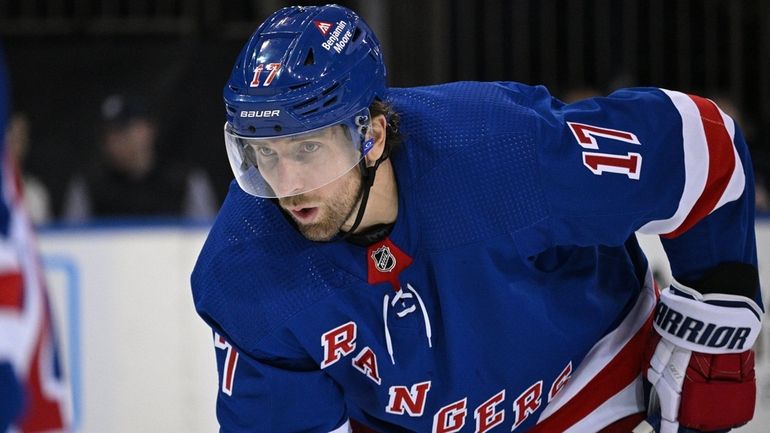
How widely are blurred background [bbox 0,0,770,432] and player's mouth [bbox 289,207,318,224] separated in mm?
2407

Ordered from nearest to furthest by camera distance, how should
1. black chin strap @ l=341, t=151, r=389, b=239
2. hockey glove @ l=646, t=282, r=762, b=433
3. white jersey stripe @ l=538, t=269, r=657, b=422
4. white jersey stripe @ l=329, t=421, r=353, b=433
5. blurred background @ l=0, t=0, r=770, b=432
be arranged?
black chin strap @ l=341, t=151, r=389, b=239
white jersey stripe @ l=329, t=421, r=353, b=433
hockey glove @ l=646, t=282, r=762, b=433
white jersey stripe @ l=538, t=269, r=657, b=422
blurred background @ l=0, t=0, r=770, b=432

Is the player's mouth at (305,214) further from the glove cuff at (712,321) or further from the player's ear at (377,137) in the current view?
the glove cuff at (712,321)

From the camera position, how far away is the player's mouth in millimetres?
1938

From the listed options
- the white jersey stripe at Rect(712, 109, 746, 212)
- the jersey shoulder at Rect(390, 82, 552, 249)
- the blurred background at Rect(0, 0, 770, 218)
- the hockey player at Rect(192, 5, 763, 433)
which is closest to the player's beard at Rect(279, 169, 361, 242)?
the hockey player at Rect(192, 5, 763, 433)

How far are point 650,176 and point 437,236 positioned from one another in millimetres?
390

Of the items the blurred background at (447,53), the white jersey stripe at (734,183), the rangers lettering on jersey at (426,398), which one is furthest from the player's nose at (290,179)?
the blurred background at (447,53)

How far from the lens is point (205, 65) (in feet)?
15.0

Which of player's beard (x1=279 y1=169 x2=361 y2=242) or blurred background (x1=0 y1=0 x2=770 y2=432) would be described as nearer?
player's beard (x1=279 y1=169 x2=361 y2=242)

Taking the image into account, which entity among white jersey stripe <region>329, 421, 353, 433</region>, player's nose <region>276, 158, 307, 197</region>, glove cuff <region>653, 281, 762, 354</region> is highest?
player's nose <region>276, 158, 307, 197</region>

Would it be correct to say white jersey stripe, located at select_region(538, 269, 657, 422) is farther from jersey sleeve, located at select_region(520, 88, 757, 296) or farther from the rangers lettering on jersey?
jersey sleeve, located at select_region(520, 88, 757, 296)

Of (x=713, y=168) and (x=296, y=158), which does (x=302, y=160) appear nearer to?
(x=296, y=158)

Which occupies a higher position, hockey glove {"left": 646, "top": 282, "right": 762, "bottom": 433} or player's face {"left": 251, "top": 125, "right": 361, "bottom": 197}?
player's face {"left": 251, "top": 125, "right": 361, "bottom": 197}

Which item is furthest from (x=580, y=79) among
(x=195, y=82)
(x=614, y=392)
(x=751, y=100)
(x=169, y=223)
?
(x=614, y=392)

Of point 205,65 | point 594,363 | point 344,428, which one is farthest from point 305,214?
point 205,65
